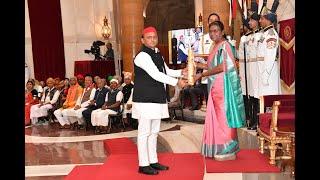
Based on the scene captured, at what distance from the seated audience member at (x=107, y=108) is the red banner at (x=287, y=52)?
3.68 meters

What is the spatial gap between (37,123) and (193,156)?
707 cm

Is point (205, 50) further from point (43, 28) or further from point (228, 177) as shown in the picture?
point (43, 28)

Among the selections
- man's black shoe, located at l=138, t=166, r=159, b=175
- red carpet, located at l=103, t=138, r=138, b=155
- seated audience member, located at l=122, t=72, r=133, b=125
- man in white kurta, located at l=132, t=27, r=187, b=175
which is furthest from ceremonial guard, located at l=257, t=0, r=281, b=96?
seated audience member, located at l=122, t=72, r=133, b=125

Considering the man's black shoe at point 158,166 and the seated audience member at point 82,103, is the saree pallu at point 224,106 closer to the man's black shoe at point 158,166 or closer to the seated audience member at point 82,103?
the man's black shoe at point 158,166

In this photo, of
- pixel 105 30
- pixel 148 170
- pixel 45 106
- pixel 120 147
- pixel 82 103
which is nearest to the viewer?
pixel 148 170

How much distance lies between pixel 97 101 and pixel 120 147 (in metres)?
2.86

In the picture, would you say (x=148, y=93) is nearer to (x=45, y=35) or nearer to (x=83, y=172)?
(x=83, y=172)

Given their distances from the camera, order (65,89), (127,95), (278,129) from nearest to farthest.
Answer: (278,129) → (127,95) → (65,89)

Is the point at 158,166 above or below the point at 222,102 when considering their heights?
below

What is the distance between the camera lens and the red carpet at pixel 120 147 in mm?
6645

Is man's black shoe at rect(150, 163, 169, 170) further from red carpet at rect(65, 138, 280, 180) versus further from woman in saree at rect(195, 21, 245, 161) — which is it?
woman in saree at rect(195, 21, 245, 161)

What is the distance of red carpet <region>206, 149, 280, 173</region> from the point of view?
4.71m

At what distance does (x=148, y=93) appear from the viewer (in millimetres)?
4637

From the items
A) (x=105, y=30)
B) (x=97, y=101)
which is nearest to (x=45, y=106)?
(x=97, y=101)
